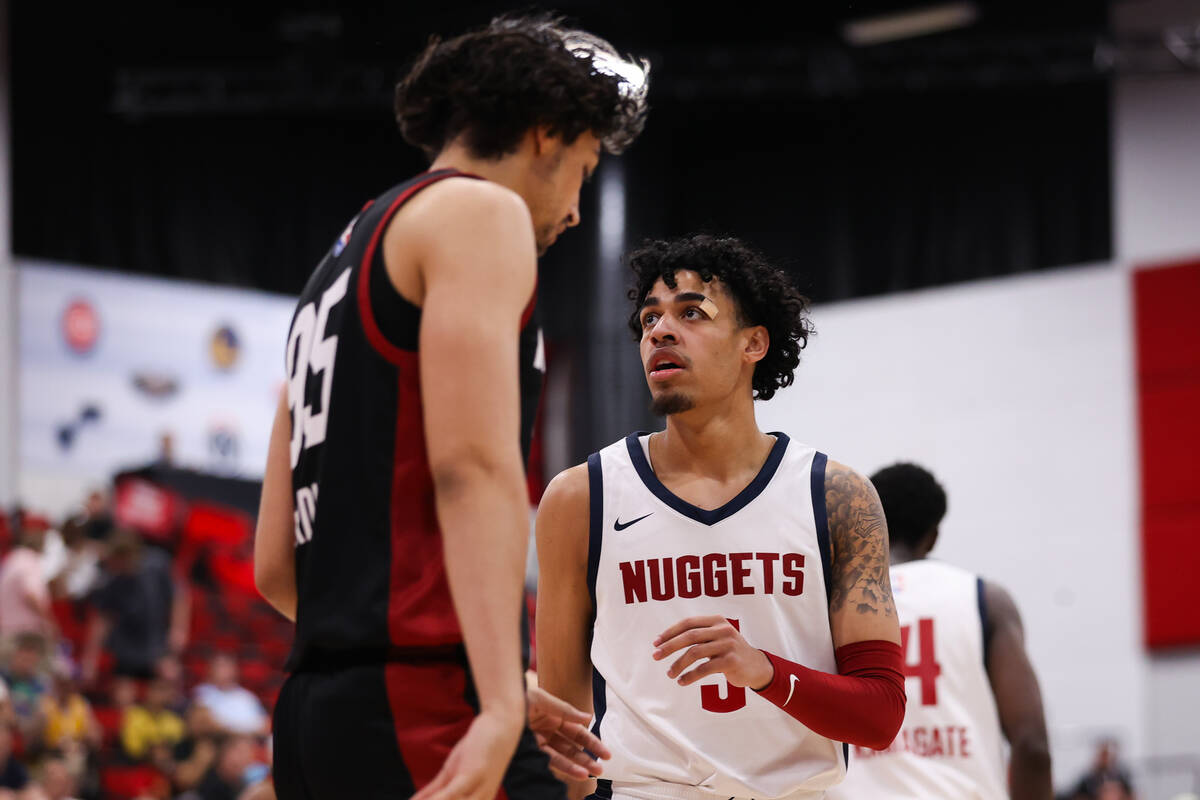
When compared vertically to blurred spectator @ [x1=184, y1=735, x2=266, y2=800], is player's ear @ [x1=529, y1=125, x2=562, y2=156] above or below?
above

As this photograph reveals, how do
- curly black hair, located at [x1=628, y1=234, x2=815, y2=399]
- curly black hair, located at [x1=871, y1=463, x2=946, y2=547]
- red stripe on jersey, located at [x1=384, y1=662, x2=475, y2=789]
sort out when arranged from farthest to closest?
curly black hair, located at [x1=871, y1=463, x2=946, y2=547] < curly black hair, located at [x1=628, y1=234, x2=815, y2=399] < red stripe on jersey, located at [x1=384, y1=662, x2=475, y2=789]

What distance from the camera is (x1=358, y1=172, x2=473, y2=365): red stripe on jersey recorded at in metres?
2.21

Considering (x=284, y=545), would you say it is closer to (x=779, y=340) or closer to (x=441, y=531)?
(x=441, y=531)

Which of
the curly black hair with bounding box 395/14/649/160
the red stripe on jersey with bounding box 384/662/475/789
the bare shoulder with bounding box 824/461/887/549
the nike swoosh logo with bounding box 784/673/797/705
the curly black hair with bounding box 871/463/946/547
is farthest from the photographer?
the curly black hair with bounding box 871/463/946/547

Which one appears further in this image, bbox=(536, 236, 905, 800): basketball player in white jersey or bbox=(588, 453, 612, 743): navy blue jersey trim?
bbox=(588, 453, 612, 743): navy blue jersey trim

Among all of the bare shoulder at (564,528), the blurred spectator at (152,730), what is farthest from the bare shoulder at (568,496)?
the blurred spectator at (152,730)

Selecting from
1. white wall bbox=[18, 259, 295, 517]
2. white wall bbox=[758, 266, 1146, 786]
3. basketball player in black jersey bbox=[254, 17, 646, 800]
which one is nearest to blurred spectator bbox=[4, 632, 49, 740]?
white wall bbox=[18, 259, 295, 517]

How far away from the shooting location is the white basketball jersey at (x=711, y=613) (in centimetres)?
333

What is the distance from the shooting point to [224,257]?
62.1 ft

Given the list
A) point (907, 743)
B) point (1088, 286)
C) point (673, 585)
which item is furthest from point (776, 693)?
point (1088, 286)

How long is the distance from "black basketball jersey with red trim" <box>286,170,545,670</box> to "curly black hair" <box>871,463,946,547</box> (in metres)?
2.60

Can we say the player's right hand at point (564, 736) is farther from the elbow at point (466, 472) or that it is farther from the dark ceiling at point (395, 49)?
the dark ceiling at point (395, 49)

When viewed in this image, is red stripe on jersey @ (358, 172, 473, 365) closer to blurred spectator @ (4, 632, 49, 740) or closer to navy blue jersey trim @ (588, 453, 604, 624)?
navy blue jersey trim @ (588, 453, 604, 624)

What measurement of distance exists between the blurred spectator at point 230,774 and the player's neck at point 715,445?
707cm
